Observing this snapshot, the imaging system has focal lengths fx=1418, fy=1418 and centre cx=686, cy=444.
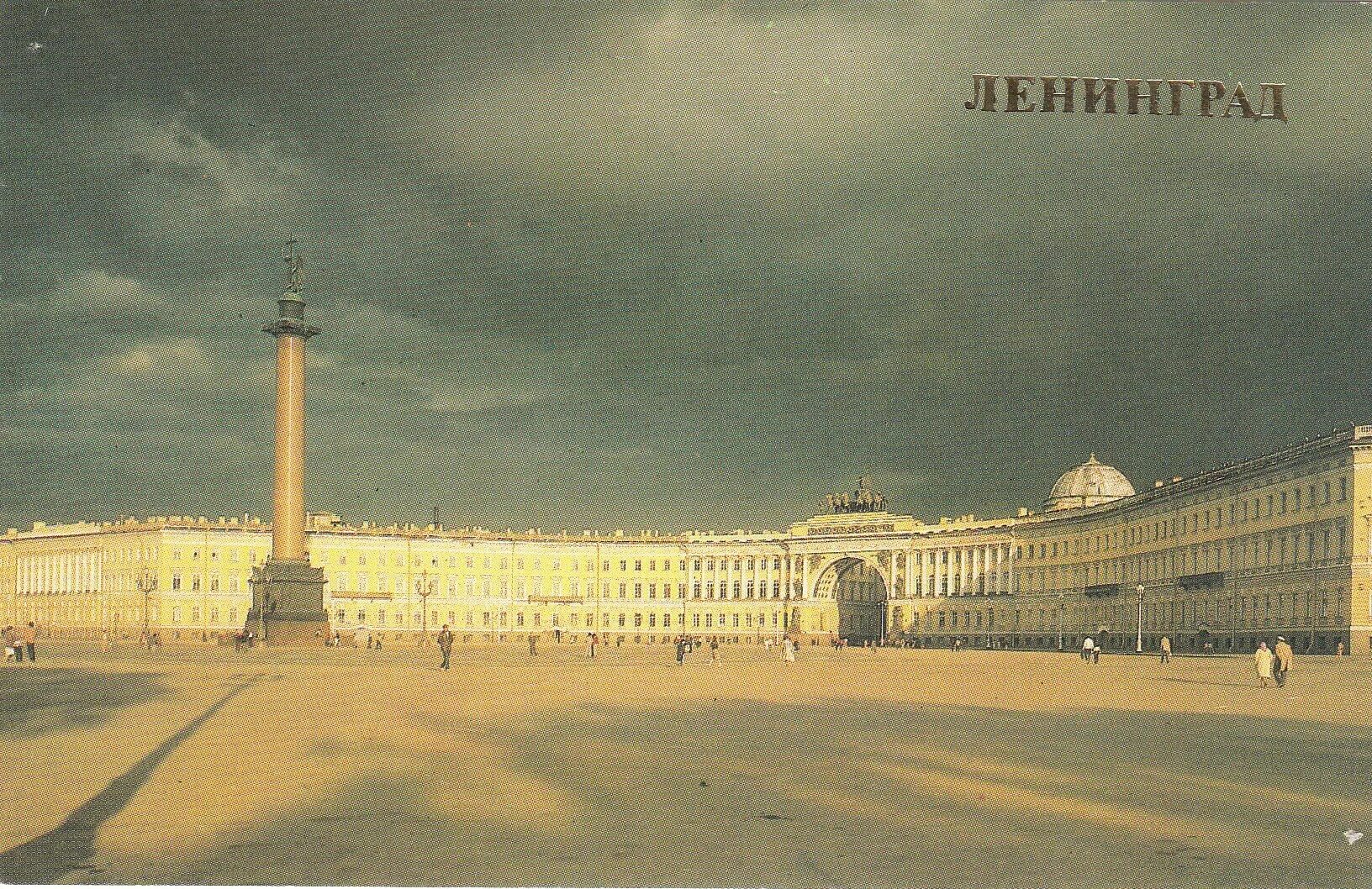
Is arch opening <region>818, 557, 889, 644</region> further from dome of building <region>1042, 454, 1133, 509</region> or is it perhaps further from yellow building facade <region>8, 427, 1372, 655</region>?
dome of building <region>1042, 454, 1133, 509</region>

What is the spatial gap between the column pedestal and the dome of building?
84.0 metres

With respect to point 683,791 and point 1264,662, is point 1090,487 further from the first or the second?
point 683,791

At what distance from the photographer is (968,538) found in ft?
426

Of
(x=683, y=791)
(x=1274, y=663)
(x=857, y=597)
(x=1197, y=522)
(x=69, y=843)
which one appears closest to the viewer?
(x=69, y=843)

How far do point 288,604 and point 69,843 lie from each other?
52.2 metres

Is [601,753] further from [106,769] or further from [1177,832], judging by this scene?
[1177,832]

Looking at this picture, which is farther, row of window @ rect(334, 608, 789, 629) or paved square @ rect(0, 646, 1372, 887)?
row of window @ rect(334, 608, 789, 629)

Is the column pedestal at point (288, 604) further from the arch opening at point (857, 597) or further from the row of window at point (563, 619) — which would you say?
the arch opening at point (857, 597)

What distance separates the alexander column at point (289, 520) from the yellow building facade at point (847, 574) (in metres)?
33.2

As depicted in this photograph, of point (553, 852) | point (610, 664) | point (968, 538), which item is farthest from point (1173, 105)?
point (968, 538)

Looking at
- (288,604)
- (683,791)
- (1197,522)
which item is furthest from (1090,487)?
(683,791)

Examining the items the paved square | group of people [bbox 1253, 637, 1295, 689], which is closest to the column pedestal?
the paved square

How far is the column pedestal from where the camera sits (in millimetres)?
62750

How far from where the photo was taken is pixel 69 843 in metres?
12.8
